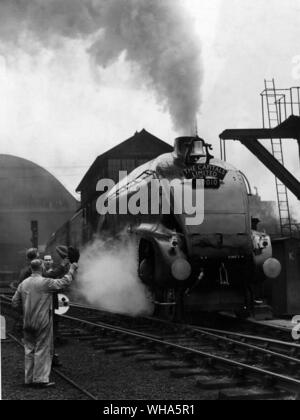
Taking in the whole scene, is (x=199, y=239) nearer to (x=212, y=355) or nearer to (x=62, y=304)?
(x=62, y=304)

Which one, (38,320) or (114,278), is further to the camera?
(114,278)

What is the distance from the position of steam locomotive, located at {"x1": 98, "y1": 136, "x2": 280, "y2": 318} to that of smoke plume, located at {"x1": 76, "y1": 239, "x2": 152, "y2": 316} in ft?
2.69

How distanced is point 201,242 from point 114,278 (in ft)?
10.9

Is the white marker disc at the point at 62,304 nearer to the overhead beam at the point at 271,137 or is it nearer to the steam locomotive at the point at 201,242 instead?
the steam locomotive at the point at 201,242

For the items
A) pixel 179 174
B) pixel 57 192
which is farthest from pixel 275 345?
pixel 57 192

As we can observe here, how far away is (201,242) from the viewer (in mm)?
9742

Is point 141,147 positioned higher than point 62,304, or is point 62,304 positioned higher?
point 141,147

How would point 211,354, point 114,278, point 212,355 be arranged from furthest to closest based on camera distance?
point 114,278 < point 211,354 < point 212,355

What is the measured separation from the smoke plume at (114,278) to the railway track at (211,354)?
0.59 metres

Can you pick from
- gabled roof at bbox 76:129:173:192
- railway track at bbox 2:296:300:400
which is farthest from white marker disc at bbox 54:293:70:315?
gabled roof at bbox 76:129:173:192

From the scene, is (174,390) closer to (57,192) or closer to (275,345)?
(275,345)

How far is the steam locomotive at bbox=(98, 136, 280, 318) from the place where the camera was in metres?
9.77

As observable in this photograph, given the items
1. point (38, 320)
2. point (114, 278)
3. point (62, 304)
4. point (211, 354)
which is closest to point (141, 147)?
point (114, 278)

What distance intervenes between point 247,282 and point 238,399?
16.6 ft
